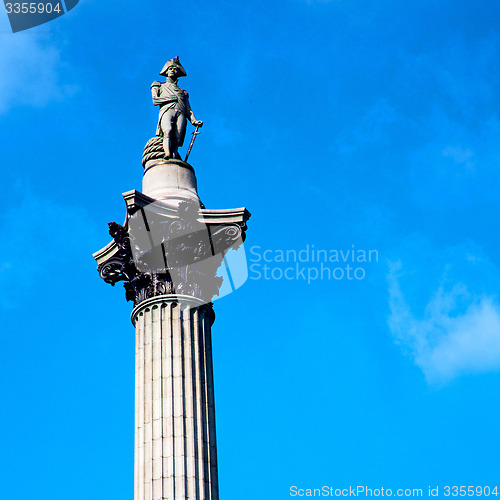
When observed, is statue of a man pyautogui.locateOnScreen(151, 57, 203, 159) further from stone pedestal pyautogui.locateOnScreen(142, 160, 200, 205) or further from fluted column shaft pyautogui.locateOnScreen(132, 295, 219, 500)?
fluted column shaft pyautogui.locateOnScreen(132, 295, 219, 500)

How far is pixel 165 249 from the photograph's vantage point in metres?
34.2

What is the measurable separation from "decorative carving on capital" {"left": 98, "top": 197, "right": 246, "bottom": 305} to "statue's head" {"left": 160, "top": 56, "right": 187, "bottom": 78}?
5974 mm

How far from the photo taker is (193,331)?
33.4 m

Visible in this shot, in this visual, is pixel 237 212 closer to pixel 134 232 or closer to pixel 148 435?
pixel 134 232

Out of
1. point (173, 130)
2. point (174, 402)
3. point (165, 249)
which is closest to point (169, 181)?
point (173, 130)

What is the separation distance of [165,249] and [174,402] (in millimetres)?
4943

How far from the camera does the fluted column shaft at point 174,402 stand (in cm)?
3056

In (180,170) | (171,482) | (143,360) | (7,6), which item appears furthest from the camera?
(7,6)

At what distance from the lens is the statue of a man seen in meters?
37.1

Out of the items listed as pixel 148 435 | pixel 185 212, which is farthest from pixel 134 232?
pixel 148 435

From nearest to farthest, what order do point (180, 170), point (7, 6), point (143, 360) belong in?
point (143, 360)
point (180, 170)
point (7, 6)

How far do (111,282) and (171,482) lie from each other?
7024mm

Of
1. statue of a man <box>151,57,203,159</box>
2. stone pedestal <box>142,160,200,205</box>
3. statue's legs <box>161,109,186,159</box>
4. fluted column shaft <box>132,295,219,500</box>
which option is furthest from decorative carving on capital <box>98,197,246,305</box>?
statue of a man <box>151,57,203,159</box>

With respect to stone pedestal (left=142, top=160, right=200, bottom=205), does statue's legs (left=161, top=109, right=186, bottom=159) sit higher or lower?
higher
